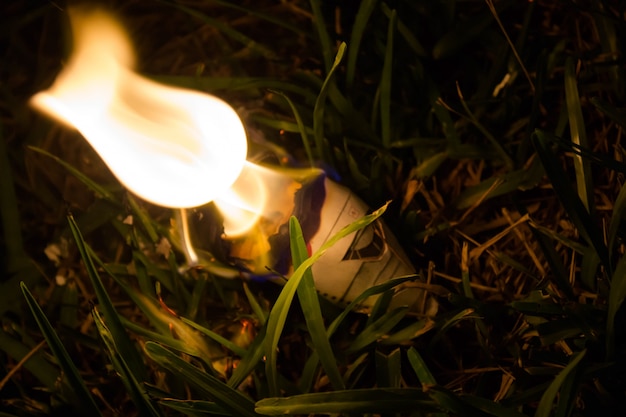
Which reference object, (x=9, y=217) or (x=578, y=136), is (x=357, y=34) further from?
(x=9, y=217)

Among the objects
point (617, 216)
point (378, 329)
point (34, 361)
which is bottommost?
point (34, 361)

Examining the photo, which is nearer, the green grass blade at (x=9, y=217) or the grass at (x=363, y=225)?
the grass at (x=363, y=225)

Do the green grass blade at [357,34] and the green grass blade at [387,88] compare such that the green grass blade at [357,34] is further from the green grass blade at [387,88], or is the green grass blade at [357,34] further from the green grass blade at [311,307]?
the green grass blade at [311,307]

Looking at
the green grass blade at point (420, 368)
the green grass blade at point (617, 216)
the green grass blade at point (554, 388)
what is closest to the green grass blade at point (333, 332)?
the green grass blade at point (420, 368)

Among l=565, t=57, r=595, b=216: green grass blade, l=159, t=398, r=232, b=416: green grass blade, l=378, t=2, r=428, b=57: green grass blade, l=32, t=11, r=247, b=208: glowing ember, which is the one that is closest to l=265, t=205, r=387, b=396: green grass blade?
l=159, t=398, r=232, b=416: green grass blade

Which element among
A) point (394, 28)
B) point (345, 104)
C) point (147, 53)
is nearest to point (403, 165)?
point (345, 104)

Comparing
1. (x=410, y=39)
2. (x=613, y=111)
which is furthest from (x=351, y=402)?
(x=410, y=39)

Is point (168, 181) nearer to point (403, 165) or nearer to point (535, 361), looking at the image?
point (403, 165)

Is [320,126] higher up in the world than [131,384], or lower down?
higher up

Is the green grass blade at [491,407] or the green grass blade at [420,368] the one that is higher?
the green grass blade at [420,368]
